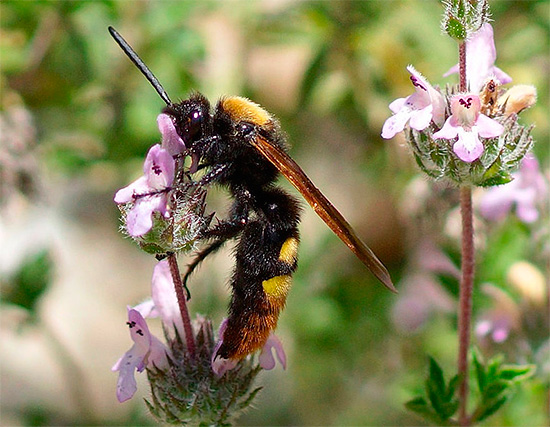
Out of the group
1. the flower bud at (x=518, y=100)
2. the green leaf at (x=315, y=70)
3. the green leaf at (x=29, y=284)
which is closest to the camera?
the flower bud at (x=518, y=100)

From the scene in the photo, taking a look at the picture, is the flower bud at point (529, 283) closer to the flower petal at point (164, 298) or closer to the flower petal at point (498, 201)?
the flower petal at point (498, 201)

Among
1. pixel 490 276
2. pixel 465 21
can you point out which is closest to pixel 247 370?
pixel 465 21

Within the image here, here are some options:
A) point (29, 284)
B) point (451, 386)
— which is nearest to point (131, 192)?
point (451, 386)

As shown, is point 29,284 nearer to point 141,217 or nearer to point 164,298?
point 164,298

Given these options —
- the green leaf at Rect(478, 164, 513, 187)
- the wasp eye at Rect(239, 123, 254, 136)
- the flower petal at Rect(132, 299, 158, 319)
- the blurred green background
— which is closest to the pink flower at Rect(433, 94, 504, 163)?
the green leaf at Rect(478, 164, 513, 187)

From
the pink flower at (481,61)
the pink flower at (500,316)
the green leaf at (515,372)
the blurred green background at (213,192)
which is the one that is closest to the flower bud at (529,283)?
the pink flower at (500,316)

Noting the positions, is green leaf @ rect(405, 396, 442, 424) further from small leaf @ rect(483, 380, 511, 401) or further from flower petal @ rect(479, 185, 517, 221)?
flower petal @ rect(479, 185, 517, 221)
